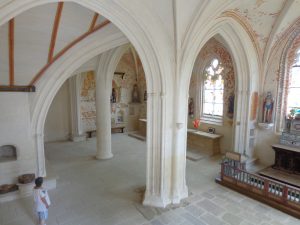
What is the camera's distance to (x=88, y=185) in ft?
20.6

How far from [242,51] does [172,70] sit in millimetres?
3618

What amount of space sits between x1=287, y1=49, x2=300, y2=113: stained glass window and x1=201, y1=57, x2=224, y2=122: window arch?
2.71 m

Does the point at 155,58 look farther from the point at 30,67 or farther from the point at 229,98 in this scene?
the point at 229,98

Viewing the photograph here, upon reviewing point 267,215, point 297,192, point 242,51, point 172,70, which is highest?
point 242,51

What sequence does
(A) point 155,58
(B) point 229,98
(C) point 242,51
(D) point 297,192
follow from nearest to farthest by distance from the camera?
(A) point 155,58
(D) point 297,192
(C) point 242,51
(B) point 229,98

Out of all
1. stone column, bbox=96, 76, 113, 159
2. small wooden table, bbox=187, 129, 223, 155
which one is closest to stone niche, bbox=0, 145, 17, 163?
stone column, bbox=96, 76, 113, 159

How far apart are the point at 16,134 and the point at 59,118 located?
6.29m

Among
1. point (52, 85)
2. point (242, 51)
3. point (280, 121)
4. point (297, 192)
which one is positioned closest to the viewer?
point (297, 192)

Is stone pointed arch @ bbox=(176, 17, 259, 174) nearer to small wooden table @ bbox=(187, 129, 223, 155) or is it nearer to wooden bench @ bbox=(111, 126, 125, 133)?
small wooden table @ bbox=(187, 129, 223, 155)

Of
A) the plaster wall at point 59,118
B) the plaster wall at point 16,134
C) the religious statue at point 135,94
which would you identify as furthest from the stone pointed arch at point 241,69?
the plaster wall at point 59,118

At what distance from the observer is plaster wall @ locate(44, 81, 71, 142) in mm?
11672

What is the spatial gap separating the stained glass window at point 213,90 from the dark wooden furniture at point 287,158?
3.08 m

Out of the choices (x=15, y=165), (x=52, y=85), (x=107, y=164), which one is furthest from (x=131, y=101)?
(x=15, y=165)

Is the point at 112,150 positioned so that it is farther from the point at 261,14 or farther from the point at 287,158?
the point at 261,14
